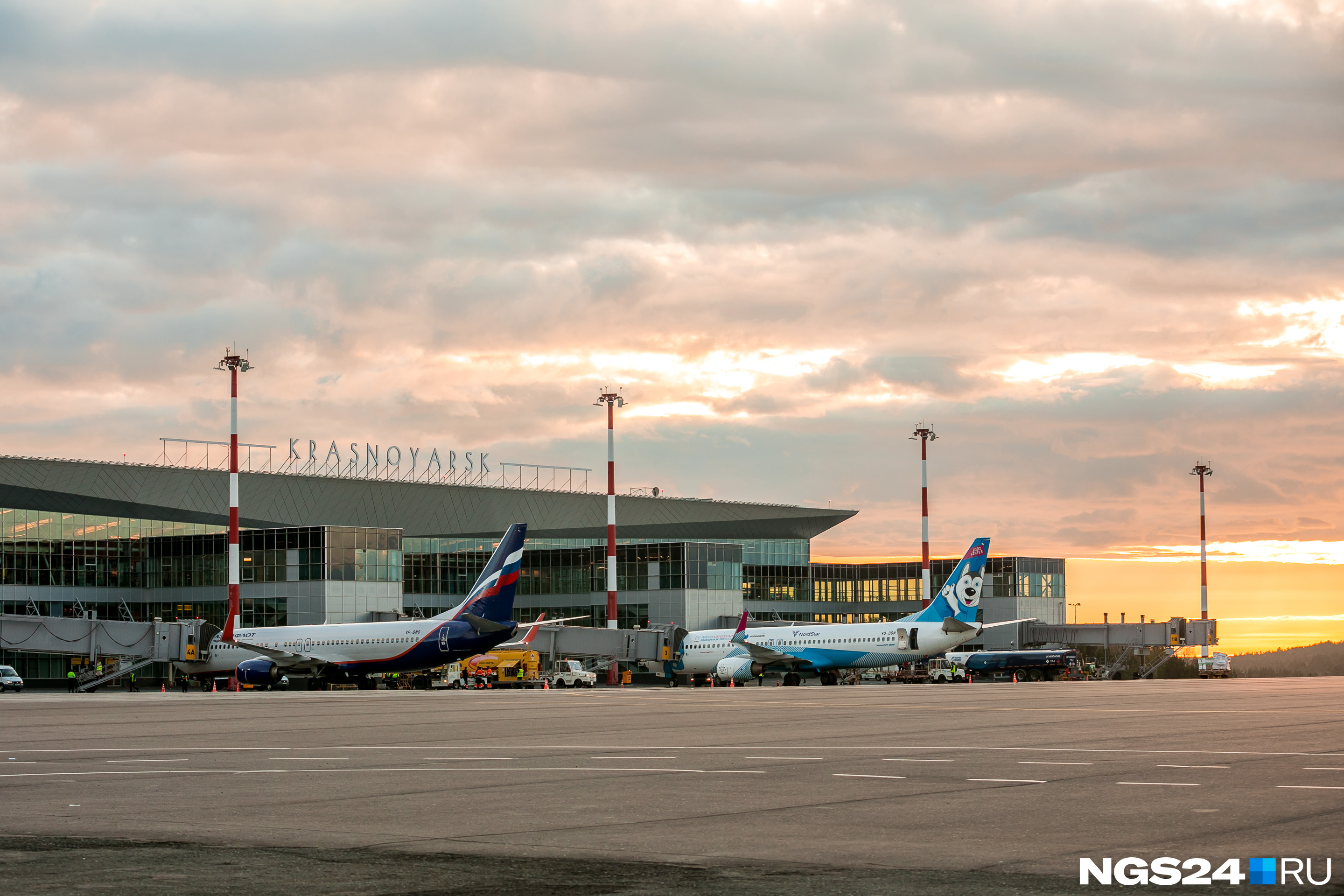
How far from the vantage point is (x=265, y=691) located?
7356 cm

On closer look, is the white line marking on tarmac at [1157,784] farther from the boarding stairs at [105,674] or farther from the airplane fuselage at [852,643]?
the boarding stairs at [105,674]

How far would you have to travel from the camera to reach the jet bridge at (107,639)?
71.2 metres

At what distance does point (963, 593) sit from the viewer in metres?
76.0

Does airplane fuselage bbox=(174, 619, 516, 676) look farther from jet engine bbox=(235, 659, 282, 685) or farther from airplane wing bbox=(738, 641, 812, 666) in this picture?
airplane wing bbox=(738, 641, 812, 666)

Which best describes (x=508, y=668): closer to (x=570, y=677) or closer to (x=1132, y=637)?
(x=570, y=677)

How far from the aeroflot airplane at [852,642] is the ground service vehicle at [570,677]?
26.0ft

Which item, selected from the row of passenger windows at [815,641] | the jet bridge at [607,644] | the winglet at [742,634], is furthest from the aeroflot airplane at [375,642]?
the row of passenger windows at [815,641]

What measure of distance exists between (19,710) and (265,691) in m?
30.7

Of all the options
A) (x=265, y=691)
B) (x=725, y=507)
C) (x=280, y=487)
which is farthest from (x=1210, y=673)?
(x=280, y=487)

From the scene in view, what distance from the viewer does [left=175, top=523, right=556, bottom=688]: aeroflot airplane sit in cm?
7162

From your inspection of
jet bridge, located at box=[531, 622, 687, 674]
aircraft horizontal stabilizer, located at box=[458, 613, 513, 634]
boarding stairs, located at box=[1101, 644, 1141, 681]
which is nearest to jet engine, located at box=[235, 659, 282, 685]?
aircraft horizontal stabilizer, located at box=[458, 613, 513, 634]

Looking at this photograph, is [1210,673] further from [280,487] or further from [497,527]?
[280,487]

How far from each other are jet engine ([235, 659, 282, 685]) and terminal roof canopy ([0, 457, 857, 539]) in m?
41.7

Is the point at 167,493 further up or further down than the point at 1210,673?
further up
